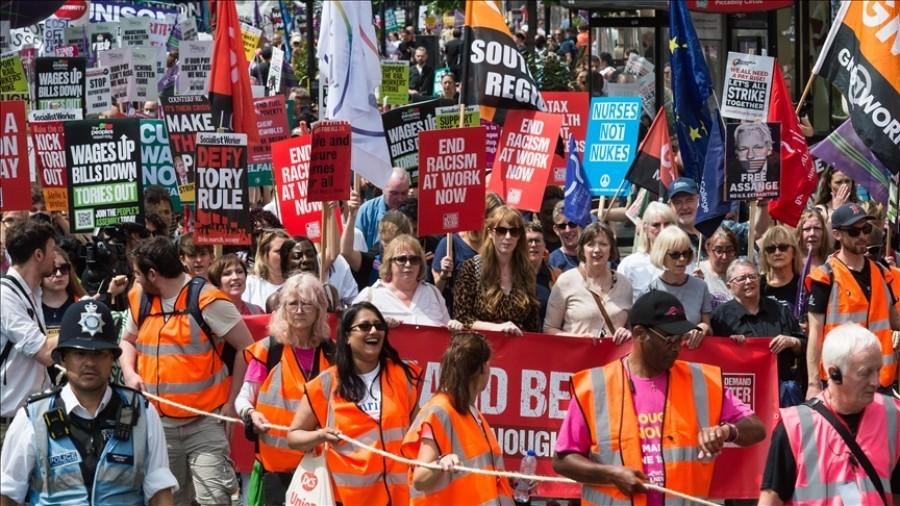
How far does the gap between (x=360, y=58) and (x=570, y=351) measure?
3.19 metres

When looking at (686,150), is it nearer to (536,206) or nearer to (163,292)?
(536,206)

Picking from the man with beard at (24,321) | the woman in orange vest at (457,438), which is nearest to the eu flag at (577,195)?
the man with beard at (24,321)

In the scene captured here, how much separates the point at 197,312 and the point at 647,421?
330 cm

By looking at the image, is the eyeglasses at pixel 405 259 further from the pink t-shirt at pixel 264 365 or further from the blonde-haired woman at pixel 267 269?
the pink t-shirt at pixel 264 365

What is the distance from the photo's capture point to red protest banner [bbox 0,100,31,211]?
11.6m

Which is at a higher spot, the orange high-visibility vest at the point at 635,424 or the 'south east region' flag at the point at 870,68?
the 'south east region' flag at the point at 870,68

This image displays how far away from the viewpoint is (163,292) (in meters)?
8.94

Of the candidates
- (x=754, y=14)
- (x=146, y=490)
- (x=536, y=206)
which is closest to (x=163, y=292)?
(x=146, y=490)

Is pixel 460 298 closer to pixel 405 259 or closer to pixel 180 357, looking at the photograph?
pixel 405 259

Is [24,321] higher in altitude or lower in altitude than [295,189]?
lower

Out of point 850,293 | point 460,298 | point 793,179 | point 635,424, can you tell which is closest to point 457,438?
point 635,424

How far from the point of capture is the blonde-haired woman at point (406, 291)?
9.33 metres

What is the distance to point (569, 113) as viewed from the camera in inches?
569

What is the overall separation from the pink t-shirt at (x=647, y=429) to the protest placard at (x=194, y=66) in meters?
11.6
